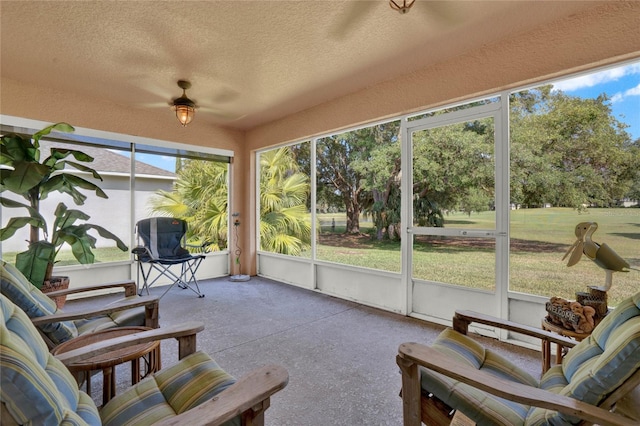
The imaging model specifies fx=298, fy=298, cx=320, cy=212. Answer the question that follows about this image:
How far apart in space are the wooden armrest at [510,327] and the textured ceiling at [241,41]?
219 cm

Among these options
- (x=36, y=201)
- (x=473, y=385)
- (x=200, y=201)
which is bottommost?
(x=473, y=385)

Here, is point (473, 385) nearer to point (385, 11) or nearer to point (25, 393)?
point (25, 393)

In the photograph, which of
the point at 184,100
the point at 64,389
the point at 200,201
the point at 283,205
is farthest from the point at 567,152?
the point at 200,201

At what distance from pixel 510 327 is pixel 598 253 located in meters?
0.78

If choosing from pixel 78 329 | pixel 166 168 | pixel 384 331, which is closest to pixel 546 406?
pixel 384 331

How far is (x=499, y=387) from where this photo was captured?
41.9 inches

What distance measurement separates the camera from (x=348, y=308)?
3637 mm

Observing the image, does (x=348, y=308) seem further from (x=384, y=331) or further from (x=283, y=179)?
(x=283, y=179)

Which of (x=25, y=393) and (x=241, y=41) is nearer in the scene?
(x=25, y=393)

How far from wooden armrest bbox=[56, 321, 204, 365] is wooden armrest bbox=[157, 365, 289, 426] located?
596mm

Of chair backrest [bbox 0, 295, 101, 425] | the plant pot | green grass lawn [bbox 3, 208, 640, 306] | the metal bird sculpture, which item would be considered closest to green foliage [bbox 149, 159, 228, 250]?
the plant pot

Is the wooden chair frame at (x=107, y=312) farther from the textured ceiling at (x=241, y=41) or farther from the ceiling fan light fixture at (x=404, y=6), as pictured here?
the ceiling fan light fixture at (x=404, y=6)

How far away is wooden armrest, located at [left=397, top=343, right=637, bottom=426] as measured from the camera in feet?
3.13

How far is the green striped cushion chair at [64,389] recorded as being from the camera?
2.38 ft
